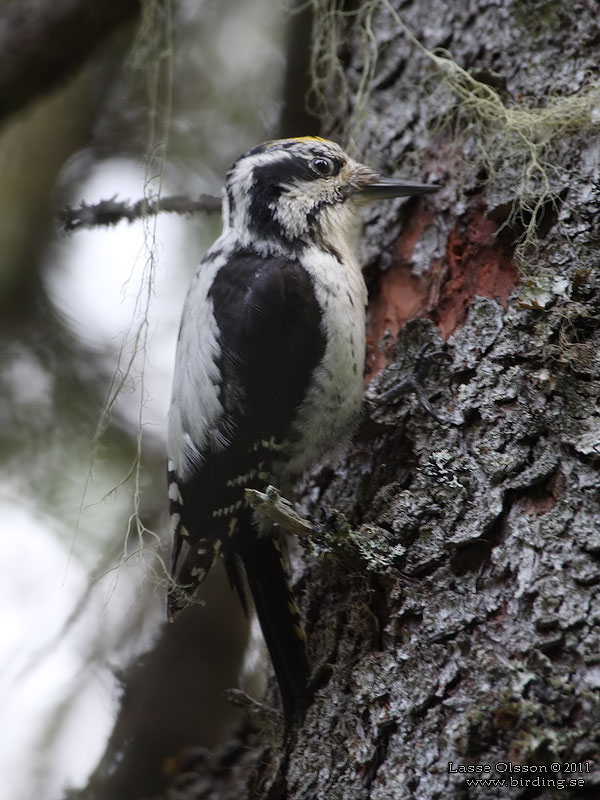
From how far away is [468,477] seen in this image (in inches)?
73.9

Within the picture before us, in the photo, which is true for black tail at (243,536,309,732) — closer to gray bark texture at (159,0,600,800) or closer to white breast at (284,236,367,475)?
gray bark texture at (159,0,600,800)

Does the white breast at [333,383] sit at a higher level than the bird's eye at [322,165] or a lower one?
lower

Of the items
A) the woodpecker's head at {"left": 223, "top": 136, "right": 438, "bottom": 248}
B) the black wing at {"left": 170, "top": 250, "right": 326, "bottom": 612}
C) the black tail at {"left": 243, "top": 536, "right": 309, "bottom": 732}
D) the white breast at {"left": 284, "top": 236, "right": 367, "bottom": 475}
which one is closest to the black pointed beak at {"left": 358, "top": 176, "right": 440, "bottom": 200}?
the woodpecker's head at {"left": 223, "top": 136, "right": 438, "bottom": 248}

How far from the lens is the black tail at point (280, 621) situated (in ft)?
6.54

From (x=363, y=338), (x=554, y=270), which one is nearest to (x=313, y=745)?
(x=363, y=338)

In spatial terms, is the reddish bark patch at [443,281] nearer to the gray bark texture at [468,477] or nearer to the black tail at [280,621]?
the gray bark texture at [468,477]

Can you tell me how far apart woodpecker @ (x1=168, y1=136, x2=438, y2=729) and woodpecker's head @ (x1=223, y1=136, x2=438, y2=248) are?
9 cm

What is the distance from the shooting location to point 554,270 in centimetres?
204

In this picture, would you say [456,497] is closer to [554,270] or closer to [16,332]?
[554,270]

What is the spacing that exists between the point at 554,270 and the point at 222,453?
1.03 metres

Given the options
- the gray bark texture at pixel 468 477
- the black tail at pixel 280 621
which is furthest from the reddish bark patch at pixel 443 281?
the black tail at pixel 280 621

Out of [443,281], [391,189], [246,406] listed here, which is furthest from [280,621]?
[391,189]

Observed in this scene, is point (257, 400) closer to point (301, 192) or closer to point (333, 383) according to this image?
point (333, 383)

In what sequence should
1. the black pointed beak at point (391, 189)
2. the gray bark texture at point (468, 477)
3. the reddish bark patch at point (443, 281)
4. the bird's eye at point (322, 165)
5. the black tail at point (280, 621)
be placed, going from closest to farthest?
the gray bark texture at point (468, 477)
the black tail at point (280, 621)
the reddish bark patch at point (443, 281)
the black pointed beak at point (391, 189)
the bird's eye at point (322, 165)
